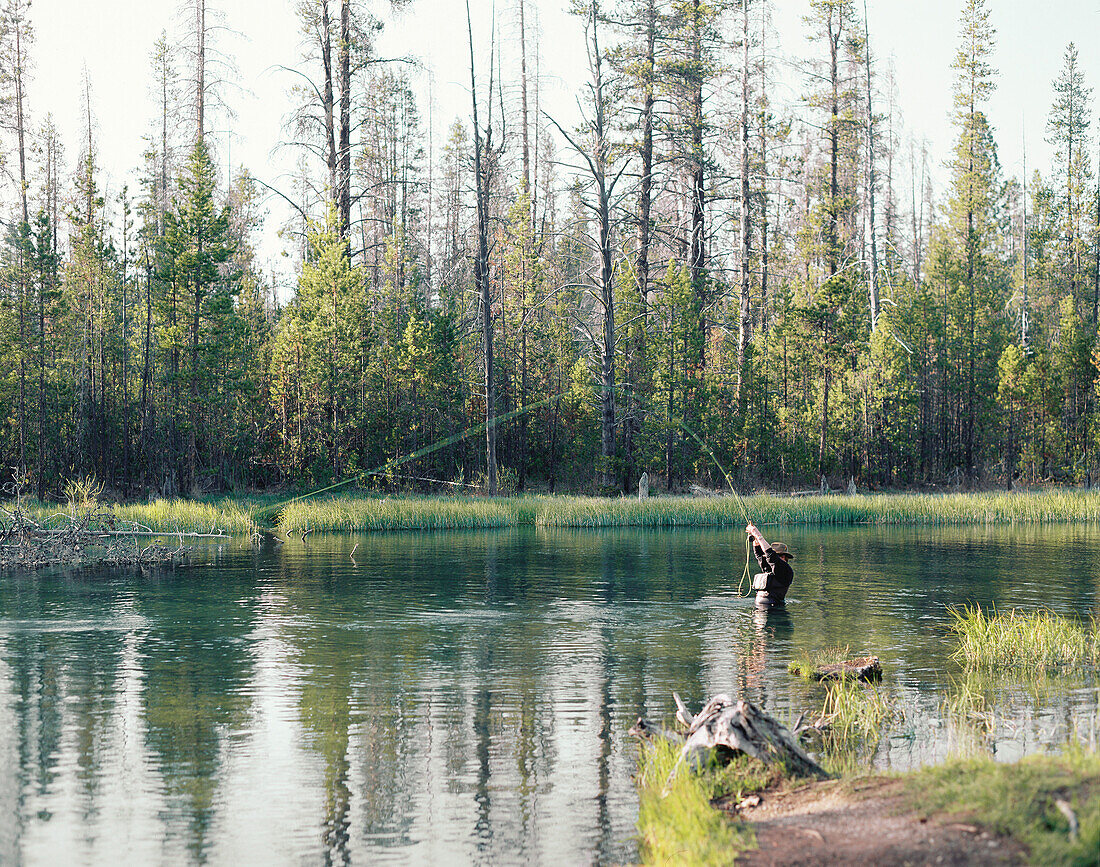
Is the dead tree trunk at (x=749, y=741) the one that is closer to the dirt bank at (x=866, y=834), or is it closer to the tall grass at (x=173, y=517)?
the dirt bank at (x=866, y=834)

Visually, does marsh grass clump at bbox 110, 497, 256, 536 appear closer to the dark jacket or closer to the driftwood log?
the dark jacket

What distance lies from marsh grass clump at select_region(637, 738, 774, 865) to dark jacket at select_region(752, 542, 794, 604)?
9314 mm

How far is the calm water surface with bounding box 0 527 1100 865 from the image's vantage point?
8.30 m

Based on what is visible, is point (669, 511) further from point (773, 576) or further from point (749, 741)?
point (749, 741)

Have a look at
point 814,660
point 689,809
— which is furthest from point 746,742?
point 814,660

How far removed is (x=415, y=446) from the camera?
42656 millimetres

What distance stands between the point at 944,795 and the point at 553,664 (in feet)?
25.8

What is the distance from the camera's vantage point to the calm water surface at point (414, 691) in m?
8.30

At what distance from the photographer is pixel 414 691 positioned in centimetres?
1260

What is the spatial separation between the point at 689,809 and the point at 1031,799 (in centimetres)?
207

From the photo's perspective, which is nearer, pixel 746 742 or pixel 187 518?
pixel 746 742

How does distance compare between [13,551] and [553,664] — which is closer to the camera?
[553,664]

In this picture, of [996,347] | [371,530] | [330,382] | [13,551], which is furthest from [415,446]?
[996,347]

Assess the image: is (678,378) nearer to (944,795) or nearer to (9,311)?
(9,311)
